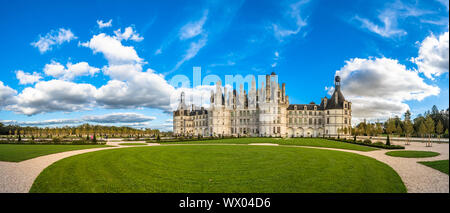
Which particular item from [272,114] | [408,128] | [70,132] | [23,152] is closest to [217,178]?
[23,152]

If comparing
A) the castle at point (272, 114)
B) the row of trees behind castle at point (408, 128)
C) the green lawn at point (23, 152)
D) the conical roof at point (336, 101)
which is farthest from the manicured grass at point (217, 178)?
the conical roof at point (336, 101)

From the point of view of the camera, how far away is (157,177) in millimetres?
9750

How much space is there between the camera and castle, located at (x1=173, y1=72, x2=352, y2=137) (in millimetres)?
63594

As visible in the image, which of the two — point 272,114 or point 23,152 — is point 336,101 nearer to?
point 272,114

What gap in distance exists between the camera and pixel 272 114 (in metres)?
63.3

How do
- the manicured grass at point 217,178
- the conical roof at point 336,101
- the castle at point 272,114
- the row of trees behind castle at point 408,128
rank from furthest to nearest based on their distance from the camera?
the conical roof at point 336,101 < the castle at point 272,114 < the row of trees behind castle at point 408,128 < the manicured grass at point 217,178

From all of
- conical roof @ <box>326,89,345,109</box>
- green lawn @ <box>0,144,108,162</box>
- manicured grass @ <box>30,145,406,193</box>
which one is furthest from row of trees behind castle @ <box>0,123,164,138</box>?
manicured grass @ <box>30,145,406,193</box>

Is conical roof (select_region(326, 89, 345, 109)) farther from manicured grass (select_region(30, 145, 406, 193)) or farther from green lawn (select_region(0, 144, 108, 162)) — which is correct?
green lawn (select_region(0, 144, 108, 162))

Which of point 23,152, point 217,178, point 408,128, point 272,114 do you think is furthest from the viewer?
point 272,114

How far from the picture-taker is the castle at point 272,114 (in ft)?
209

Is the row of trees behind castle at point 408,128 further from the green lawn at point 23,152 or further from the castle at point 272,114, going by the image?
the green lawn at point 23,152

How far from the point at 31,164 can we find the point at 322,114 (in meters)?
67.2
